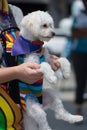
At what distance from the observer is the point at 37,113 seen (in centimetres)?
374

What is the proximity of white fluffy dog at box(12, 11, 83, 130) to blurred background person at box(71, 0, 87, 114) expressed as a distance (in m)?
5.10

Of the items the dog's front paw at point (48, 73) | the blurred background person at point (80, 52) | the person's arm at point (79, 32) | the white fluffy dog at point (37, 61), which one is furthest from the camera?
the blurred background person at point (80, 52)

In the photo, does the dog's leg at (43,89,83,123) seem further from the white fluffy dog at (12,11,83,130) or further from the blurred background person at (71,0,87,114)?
the blurred background person at (71,0,87,114)

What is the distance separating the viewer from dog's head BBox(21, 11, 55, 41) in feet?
12.6

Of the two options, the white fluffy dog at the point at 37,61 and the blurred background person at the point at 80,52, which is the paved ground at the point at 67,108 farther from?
the white fluffy dog at the point at 37,61

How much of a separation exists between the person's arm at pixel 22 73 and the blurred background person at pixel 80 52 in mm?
5533

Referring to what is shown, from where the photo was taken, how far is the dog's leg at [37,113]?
3732 millimetres

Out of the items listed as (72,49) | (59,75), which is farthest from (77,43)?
(59,75)

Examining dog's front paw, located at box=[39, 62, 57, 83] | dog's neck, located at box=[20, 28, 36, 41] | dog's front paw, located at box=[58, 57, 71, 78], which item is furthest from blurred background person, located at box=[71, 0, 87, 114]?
dog's front paw, located at box=[39, 62, 57, 83]

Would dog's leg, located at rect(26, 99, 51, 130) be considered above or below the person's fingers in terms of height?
below

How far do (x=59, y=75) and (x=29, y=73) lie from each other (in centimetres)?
101

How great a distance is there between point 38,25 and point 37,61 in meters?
0.26

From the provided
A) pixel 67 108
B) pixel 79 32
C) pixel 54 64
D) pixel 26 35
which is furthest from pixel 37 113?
pixel 67 108

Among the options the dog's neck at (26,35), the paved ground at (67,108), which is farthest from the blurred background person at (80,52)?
the dog's neck at (26,35)
